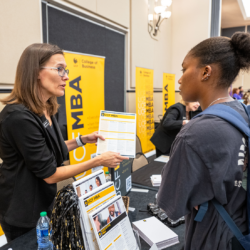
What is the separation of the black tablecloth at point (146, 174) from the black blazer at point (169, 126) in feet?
2.36

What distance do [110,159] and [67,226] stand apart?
583 mm

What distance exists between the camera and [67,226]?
713 millimetres

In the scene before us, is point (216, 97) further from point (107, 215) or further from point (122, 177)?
point (122, 177)

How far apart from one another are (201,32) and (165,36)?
37.1 inches

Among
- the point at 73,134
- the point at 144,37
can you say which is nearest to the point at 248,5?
the point at 144,37

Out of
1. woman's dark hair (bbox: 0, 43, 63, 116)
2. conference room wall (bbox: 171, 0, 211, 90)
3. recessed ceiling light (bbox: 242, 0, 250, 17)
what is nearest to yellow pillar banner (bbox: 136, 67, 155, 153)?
conference room wall (bbox: 171, 0, 211, 90)

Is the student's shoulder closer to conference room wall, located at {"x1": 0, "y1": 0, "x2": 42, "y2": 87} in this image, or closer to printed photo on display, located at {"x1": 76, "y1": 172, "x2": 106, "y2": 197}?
printed photo on display, located at {"x1": 76, "y1": 172, "x2": 106, "y2": 197}

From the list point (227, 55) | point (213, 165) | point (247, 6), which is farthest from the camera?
point (247, 6)

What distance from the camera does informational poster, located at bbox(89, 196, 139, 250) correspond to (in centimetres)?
72

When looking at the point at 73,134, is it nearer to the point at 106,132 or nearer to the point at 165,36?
the point at 106,132

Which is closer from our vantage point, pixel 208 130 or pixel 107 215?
pixel 208 130

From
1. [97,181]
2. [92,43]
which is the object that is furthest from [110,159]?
[92,43]

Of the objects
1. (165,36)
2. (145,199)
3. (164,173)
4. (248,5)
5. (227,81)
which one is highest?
(248,5)

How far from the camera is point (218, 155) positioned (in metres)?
0.66
